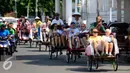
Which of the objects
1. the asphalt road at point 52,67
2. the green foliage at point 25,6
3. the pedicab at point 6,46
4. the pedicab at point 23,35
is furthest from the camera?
the green foliage at point 25,6

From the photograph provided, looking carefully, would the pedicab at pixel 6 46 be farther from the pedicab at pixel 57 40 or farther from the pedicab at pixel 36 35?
the pedicab at pixel 36 35

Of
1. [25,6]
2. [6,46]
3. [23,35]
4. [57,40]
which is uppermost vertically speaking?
[57,40]

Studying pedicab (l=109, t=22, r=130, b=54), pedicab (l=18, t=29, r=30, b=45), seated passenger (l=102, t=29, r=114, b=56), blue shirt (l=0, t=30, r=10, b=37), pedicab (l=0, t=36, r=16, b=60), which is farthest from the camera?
pedicab (l=18, t=29, r=30, b=45)

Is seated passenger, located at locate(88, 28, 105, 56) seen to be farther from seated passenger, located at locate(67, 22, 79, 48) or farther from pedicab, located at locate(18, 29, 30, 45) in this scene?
pedicab, located at locate(18, 29, 30, 45)

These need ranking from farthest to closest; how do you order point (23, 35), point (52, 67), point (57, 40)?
point (23, 35)
point (57, 40)
point (52, 67)

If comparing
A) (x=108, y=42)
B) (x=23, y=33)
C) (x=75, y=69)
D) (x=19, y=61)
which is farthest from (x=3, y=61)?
(x=23, y=33)

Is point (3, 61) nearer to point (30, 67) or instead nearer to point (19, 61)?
point (19, 61)

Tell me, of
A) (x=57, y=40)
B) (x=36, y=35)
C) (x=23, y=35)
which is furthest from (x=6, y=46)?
(x=23, y=35)

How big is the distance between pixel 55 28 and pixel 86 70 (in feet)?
17.7

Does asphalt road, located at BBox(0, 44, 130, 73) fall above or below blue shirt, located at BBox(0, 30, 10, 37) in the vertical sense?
below

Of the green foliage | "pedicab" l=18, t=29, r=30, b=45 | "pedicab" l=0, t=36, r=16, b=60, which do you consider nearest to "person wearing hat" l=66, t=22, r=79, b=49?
"pedicab" l=0, t=36, r=16, b=60

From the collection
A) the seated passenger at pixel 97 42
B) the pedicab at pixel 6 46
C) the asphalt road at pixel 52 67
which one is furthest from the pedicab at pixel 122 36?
the pedicab at pixel 6 46

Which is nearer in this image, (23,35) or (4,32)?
(4,32)

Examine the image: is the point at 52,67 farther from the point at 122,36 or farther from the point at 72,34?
the point at 122,36
